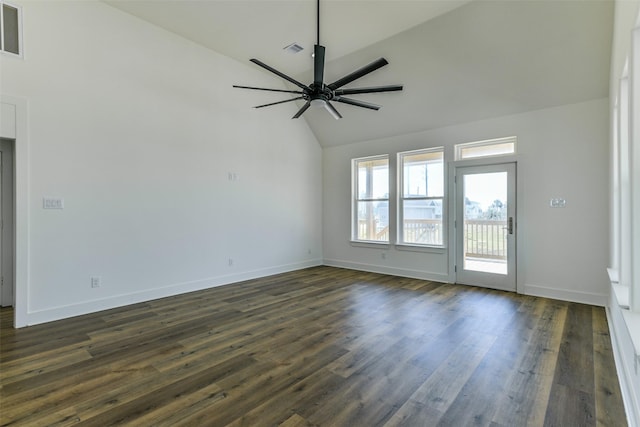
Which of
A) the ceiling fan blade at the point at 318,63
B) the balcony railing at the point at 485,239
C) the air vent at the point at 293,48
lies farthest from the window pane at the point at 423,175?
the ceiling fan blade at the point at 318,63

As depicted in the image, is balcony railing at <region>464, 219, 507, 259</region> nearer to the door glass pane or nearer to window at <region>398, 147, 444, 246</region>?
the door glass pane

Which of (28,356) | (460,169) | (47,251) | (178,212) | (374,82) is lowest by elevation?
(28,356)

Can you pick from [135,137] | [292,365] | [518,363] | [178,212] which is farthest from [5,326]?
[518,363]

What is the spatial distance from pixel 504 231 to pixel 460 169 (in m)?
1.29

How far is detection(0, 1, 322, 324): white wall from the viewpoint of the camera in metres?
3.57

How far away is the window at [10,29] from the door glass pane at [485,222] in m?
6.49

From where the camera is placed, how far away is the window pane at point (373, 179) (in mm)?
6662

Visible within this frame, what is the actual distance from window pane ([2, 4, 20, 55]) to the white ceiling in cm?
109

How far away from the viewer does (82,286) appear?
3848mm

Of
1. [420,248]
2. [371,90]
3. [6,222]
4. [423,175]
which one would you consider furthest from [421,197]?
[6,222]

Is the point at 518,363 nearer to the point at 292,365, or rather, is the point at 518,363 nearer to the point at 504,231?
the point at 292,365

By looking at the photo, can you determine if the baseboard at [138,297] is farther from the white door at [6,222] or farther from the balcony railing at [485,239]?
the balcony railing at [485,239]

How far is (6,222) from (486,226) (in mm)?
7173

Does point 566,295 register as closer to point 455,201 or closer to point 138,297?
point 455,201
